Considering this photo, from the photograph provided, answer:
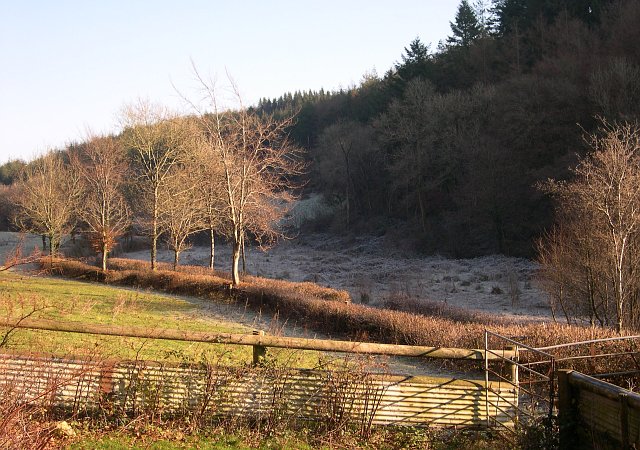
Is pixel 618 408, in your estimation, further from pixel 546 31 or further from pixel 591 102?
pixel 546 31

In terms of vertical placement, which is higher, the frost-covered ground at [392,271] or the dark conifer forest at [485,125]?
the dark conifer forest at [485,125]

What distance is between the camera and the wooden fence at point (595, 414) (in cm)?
534

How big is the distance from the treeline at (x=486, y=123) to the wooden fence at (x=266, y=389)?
83.8ft

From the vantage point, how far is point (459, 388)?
7.57m

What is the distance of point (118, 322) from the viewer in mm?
16672

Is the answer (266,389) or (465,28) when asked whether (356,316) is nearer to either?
(266,389)

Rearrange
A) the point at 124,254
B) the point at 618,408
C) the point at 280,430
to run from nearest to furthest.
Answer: the point at 618,408, the point at 280,430, the point at 124,254

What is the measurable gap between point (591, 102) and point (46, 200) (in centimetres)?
3874

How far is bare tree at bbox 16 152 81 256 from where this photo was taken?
1550 inches

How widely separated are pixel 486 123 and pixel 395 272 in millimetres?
18775

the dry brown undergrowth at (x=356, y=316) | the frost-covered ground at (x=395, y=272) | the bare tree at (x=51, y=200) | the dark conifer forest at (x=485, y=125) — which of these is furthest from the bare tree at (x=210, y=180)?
the bare tree at (x=51, y=200)

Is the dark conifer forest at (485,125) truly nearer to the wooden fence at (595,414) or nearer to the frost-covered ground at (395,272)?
the frost-covered ground at (395,272)

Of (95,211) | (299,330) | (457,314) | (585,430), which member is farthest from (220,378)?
(95,211)

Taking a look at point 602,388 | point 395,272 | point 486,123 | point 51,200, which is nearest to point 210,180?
point 395,272
